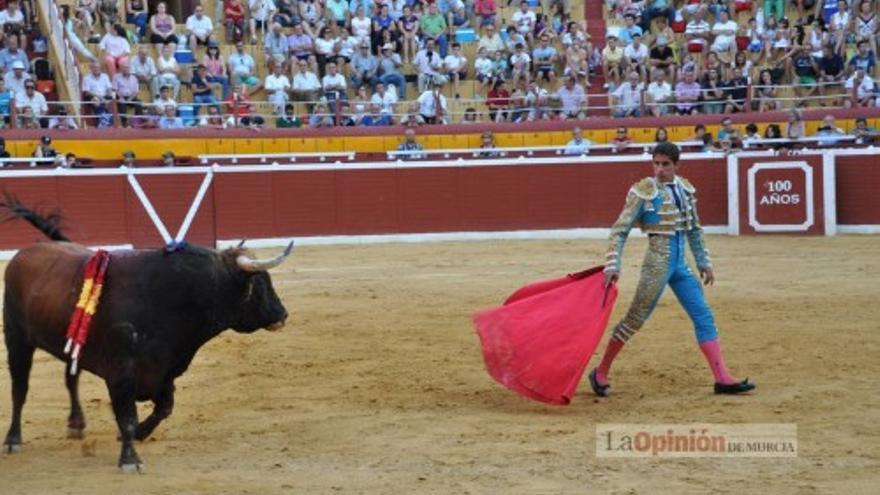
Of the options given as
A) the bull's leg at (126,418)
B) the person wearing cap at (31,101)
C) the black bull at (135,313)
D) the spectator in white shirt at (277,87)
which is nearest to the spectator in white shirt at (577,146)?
the spectator in white shirt at (277,87)

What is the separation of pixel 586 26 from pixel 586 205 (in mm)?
4617

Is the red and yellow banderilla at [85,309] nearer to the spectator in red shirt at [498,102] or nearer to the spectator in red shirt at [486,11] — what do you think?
the spectator in red shirt at [498,102]

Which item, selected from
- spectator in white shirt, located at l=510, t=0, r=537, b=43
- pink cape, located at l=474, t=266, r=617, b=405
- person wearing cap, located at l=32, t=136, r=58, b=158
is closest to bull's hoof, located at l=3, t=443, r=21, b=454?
pink cape, located at l=474, t=266, r=617, b=405

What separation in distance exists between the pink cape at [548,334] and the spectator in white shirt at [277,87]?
1219 cm

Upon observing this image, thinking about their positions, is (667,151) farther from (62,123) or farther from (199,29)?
(199,29)

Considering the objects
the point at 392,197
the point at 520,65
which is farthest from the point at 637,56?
the point at 392,197

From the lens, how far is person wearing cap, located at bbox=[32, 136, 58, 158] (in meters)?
18.1

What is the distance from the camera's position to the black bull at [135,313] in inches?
269

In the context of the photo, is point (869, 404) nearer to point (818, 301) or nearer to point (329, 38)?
point (818, 301)

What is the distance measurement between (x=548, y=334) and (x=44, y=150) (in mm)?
11229

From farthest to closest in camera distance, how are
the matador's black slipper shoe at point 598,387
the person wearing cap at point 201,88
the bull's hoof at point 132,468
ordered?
the person wearing cap at point 201,88, the matador's black slipper shoe at point 598,387, the bull's hoof at point 132,468

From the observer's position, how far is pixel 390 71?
Answer: 69.4 feet

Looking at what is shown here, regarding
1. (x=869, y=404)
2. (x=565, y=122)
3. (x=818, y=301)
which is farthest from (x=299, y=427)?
(x=565, y=122)

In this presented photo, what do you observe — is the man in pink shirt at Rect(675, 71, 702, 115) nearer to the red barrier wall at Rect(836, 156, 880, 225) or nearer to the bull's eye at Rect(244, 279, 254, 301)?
the red barrier wall at Rect(836, 156, 880, 225)
